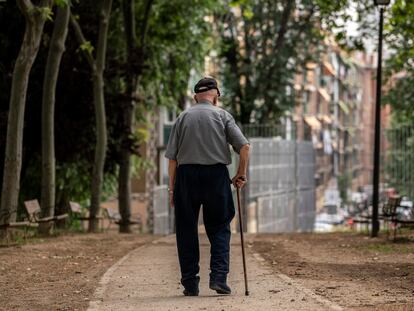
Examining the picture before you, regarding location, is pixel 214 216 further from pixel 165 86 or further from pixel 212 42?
pixel 212 42

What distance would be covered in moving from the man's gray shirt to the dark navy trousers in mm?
80

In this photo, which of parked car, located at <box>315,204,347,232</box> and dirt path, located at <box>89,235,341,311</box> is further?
parked car, located at <box>315,204,347,232</box>

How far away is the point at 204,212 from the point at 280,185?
96.8ft

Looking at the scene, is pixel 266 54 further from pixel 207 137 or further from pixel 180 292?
pixel 207 137

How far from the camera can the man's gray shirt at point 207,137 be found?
36.0 feet

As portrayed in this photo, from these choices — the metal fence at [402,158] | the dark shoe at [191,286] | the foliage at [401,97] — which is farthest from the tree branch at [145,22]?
the dark shoe at [191,286]

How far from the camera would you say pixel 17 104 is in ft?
72.9

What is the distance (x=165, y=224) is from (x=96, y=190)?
532 inches

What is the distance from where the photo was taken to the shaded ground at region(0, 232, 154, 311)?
37.9 feet

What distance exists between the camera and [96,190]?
31.1 m

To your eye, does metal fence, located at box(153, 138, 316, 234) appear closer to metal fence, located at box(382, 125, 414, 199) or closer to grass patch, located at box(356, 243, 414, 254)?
metal fence, located at box(382, 125, 414, 199)

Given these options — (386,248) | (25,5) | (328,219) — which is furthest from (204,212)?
(328,219)

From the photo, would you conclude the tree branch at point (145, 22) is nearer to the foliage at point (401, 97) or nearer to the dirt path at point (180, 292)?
the foliage at point (401, 97)

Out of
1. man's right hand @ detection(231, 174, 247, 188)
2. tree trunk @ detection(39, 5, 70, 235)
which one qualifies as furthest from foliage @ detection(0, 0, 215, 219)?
man's right hand @ detection(231, 174, 247, 188)
